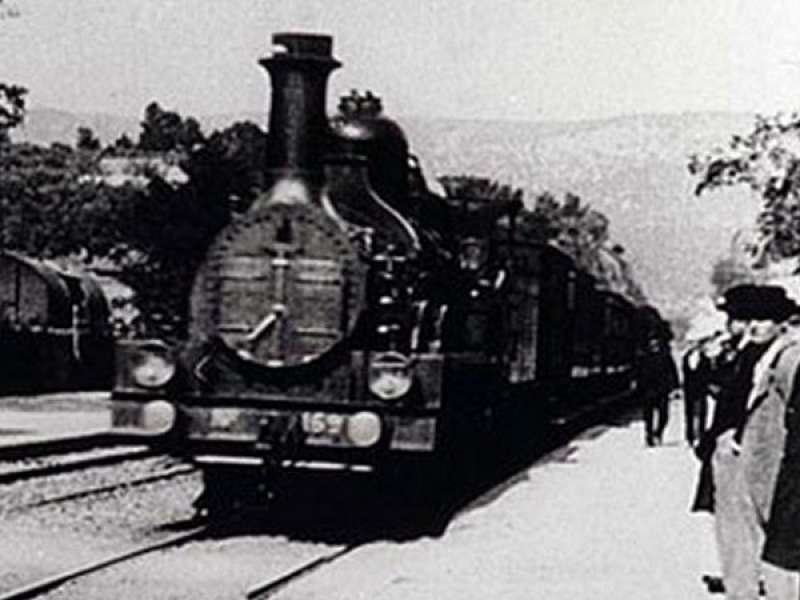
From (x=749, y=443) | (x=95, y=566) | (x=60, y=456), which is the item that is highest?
(x=749, y=443)

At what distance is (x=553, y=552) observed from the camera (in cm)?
1434

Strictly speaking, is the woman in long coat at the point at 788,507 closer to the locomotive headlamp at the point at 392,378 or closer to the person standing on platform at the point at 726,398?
the person standing on platform at the point at 726,398

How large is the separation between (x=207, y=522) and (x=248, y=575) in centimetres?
338

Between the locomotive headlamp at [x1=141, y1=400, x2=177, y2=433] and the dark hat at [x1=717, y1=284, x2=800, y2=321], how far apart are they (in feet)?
21.9

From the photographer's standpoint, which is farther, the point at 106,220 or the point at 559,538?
the point at 106,220

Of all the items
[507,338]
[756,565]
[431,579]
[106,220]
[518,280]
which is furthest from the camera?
[106,220]

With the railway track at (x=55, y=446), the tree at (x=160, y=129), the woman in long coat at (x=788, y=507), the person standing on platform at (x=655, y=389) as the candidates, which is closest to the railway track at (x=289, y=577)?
the woman in long coat at (x=788, y=507)

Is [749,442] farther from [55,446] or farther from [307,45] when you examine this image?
[55,446]

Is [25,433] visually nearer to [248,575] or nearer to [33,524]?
[33,524]

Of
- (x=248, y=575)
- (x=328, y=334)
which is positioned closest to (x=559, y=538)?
(x=328, y=334)

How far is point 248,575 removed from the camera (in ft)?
42.3

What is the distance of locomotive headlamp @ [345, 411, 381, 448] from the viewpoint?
14820 millimetres

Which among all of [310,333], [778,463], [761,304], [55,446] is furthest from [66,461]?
[778,463]

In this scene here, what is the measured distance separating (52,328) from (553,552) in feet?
116
